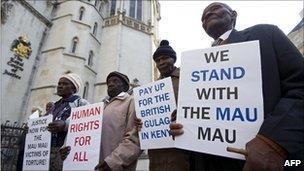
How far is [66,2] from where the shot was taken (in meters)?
21.5

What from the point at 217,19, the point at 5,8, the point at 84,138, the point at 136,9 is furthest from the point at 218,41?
the point at 136,9

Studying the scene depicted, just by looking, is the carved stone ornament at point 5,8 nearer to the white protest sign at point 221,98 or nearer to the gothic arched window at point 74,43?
the gothic arched window at point 74,43

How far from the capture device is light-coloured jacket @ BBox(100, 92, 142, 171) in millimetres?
3027

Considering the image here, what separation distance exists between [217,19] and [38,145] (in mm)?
3074

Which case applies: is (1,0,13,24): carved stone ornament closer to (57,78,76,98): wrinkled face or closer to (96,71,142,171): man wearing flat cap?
(57,78,76,98): wrinkled face

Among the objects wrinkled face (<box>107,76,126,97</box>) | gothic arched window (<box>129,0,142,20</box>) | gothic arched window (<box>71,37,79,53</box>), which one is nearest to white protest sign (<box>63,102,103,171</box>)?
wrinkled face (<box>107,76,126,97</box>)

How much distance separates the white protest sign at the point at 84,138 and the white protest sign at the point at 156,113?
0.55 m

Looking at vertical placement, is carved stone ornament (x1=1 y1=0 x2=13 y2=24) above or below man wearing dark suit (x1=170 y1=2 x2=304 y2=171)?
above

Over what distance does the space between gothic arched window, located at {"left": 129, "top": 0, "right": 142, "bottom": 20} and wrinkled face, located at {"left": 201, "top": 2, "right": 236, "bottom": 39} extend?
23818mm

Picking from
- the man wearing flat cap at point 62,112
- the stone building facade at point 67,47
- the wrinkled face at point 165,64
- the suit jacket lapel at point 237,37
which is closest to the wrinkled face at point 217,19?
the suit jacket lapel at point 237,37

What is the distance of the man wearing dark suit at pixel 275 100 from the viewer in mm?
1520

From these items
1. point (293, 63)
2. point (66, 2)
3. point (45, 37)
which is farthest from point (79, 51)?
point (293, 63)

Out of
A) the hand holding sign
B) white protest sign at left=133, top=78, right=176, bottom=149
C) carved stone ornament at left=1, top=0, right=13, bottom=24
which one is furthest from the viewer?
carved stone ornament at left=1, top=0, right=13, bottom=24

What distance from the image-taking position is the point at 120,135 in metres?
3.43
